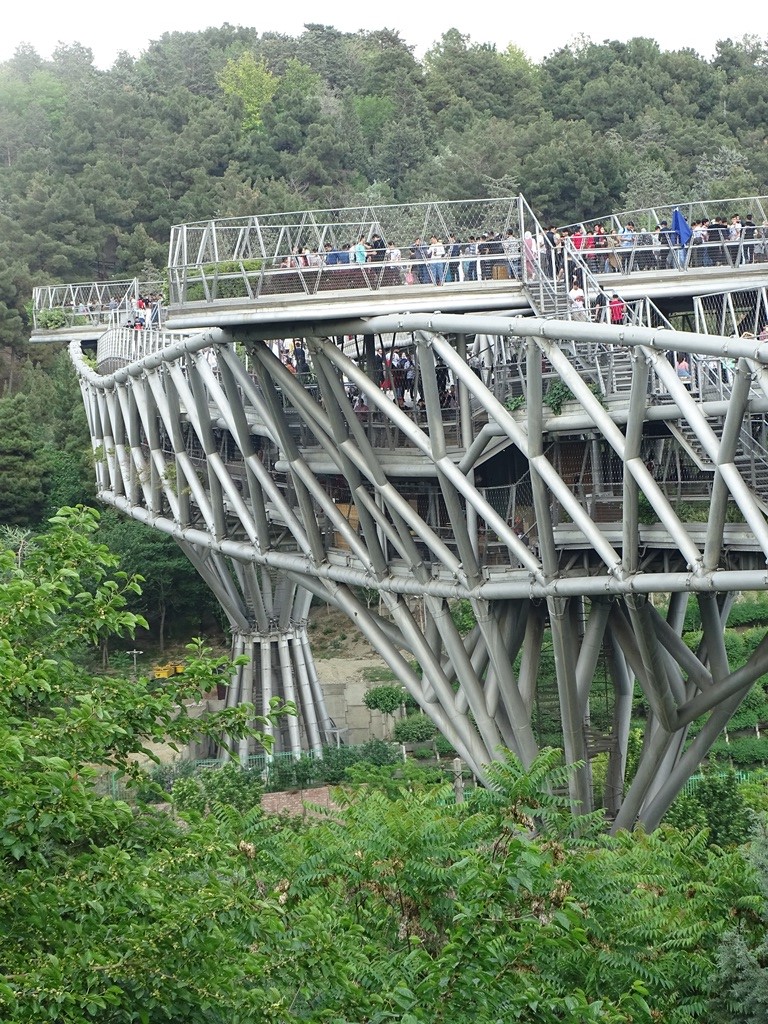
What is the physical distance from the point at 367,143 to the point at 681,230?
306 ft

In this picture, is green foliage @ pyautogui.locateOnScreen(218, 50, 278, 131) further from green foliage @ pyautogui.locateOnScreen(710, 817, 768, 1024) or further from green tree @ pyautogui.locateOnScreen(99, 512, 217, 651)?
green foliage @ pyautogui.locateOnScreen(710, 817, 768, 1024)

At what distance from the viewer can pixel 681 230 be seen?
35.7 meters

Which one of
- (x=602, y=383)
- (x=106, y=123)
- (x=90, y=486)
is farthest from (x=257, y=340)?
(x=106, y=123)

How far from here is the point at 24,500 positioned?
7925cm

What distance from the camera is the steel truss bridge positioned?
27.2 m

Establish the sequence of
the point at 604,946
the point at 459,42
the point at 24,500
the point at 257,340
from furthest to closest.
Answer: the point at 459,42 < the point at 24,500 < the point at 257,340 < the point at 604,946

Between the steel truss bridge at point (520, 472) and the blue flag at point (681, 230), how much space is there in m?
0.40

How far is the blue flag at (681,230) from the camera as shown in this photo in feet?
117

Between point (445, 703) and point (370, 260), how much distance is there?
376 inches

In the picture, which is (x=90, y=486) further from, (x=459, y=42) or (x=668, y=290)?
(x=459, y=42)

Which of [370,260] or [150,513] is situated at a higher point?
[370,260]

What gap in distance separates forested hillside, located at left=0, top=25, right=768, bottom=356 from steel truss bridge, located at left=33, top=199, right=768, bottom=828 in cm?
6082

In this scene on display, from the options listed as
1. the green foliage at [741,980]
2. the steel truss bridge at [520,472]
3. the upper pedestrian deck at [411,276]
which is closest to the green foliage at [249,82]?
the steel truss bridge at [520,472]

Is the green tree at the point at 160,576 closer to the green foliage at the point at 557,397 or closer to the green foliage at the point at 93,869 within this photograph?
the green foliage at the point at 557,397
